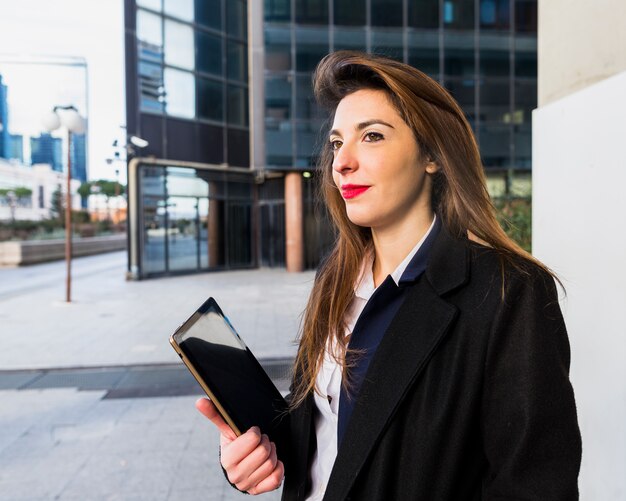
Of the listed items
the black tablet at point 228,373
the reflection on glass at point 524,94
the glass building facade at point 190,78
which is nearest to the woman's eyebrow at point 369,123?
the black tablet at point 228,373

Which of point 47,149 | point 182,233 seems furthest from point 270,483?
point 47,149

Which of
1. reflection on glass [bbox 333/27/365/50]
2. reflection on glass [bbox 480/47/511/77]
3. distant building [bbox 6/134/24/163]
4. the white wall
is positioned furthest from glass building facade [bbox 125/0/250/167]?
distant building [bbox 6/134/24/163]

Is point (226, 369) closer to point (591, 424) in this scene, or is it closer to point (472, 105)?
point (591, 424)

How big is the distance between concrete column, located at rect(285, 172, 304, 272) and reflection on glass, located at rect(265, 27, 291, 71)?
12.9ft

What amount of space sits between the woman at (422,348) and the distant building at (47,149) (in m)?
40.2

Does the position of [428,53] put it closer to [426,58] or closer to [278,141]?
[426,58]

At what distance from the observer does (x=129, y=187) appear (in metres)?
→ 17.4

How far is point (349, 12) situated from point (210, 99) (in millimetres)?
5921

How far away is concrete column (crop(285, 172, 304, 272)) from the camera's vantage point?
19.9 metres

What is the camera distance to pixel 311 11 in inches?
733

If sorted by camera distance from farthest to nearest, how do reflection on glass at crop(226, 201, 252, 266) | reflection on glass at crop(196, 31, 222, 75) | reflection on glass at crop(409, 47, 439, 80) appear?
reflection on glass at crop(226, 201, 252, 266), reflection on glass at crop(409, 47, 439, 80), reflection on glass at crop(196, 31, 222, 75)

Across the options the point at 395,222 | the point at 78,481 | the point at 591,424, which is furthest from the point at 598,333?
the point at 78,481

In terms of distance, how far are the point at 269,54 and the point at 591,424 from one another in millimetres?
18513

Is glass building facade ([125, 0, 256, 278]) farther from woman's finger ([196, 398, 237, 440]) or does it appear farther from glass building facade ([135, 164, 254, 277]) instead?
woman's finger ([196, 398, 237, 440])
